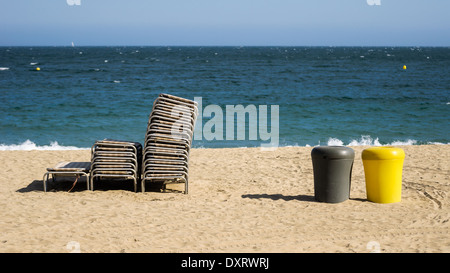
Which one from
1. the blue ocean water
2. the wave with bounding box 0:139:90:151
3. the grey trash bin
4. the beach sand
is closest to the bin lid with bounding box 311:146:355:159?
the grey trash bin

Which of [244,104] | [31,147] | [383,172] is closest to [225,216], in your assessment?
[383,172]

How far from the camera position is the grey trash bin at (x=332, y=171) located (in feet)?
23.5

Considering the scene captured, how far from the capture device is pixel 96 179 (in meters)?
8.47

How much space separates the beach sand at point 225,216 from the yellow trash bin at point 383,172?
16 cm

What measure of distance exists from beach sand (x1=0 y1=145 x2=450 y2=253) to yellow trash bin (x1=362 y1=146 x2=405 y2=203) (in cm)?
16

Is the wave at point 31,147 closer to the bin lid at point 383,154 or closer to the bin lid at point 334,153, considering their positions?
the bin lid at point 334,153

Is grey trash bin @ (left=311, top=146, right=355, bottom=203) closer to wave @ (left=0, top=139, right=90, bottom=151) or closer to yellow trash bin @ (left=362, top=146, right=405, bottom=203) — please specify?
yellow trash bin @ (left=362, top=146, right=405, bottom=203)

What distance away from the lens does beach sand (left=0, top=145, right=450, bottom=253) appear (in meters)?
5.62

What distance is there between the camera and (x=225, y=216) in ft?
22.2

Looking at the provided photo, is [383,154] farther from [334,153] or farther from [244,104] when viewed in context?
[244,104]

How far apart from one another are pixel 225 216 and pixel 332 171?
68.7 inches

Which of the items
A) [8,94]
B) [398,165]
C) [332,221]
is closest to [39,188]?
[332,221]
